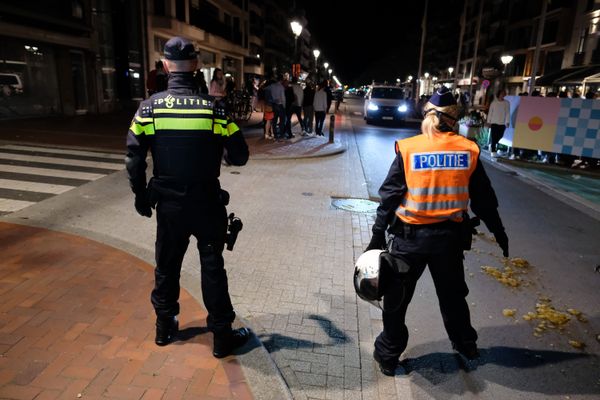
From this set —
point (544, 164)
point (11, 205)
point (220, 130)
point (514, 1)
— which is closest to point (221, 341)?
point (220, 130)

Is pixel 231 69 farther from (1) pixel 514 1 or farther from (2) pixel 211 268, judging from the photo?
(2) pixel 211 268

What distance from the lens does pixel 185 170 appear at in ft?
9.34

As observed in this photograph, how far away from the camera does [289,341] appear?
3471 millimetres

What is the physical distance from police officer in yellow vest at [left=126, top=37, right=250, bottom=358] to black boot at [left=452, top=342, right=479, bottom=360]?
1666 millimetres

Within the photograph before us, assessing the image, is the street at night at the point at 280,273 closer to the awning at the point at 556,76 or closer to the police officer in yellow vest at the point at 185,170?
the police officer in yellow vest at the point at 185,170

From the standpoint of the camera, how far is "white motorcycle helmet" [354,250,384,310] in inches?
115

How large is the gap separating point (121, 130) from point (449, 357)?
1416 cm

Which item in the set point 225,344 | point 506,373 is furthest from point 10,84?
point 506,373

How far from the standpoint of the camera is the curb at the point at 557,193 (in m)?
7.80

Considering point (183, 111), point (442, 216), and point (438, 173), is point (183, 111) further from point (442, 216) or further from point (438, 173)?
point (442, 216)

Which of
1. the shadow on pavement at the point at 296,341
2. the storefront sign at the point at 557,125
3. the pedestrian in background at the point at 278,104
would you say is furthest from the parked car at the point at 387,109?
the shadow on pavement at the point at 296,341

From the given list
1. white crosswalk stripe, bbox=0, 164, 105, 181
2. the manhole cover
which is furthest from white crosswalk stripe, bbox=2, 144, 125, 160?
the manhole cover

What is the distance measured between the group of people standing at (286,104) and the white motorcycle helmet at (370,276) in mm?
11715

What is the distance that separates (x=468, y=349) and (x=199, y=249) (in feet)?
6.75
